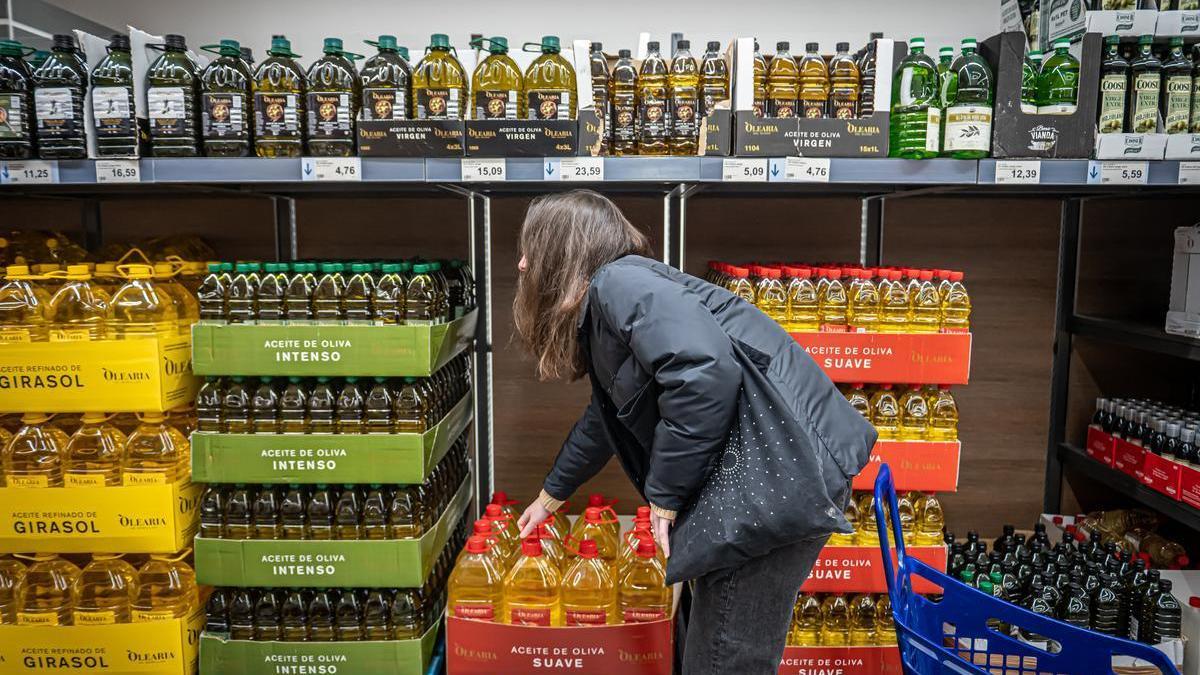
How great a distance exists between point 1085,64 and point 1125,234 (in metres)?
1.29

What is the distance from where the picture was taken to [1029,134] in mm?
2287

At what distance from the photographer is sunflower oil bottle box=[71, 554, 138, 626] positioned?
8.14ft

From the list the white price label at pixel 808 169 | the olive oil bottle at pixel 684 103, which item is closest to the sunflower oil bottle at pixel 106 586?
the olive oil bottle at pixel 684 103

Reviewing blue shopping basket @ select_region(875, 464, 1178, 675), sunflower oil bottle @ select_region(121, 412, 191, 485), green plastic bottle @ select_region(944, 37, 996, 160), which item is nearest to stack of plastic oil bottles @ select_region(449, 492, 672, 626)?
blue shopping basket @ select_region(875, 464, 1178, 675)

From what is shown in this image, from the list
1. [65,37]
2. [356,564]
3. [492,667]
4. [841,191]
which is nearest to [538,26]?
[841,191]

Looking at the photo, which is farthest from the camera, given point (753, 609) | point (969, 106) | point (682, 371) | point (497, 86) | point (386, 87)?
point (497, 86)

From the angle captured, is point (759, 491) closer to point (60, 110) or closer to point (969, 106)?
point (969, 106)

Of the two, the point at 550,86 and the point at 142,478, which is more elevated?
the point at 550,86

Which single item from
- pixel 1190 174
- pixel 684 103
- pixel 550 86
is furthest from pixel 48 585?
pixel 1190 174

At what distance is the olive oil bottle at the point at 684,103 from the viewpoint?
242 centimetres

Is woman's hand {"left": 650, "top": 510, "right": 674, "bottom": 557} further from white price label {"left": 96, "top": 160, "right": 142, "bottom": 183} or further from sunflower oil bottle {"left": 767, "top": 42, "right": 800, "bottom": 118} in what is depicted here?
white price label {"left": 96, "top": 160, "right": 142, "bottom": 183}

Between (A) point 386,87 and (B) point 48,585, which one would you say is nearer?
(A) point 386,87

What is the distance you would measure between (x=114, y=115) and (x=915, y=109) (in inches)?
97.2

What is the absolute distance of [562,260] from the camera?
6.45ft
